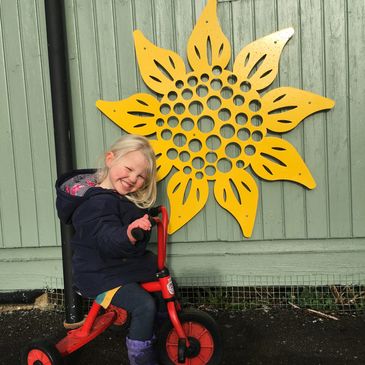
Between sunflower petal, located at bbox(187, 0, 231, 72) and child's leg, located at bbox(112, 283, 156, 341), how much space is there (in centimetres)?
168

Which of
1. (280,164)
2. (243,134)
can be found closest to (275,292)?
(280,164)

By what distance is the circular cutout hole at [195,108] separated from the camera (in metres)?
3.44

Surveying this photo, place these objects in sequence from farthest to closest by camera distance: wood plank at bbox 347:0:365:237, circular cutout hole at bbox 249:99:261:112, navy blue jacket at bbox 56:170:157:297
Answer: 1. circular cutout hole at bbox 249:99:261:112
2. wood plank at bbox 347:0:365:237
3. navy blue jacket at bbox 56:170:157:297

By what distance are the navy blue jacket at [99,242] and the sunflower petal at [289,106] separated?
1.25 meters

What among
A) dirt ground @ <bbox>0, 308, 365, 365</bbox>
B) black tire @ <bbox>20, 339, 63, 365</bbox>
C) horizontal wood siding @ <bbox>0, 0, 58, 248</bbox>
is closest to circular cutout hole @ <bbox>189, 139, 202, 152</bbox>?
horizontal wood siding @ <bbox>0, 0, 58, 248</bbox>

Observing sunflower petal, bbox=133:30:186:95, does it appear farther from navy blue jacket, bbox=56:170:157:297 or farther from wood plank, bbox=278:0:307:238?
navy blue jacket, bbox=56:170:157:297

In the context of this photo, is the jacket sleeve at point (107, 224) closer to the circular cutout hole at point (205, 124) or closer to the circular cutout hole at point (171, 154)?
the circular cutout hole at point (171, 154)

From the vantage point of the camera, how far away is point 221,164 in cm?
346

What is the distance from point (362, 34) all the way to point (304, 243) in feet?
5.10

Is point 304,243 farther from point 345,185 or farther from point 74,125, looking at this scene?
point 74,125

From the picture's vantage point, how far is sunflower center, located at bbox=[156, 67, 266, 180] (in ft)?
11.1

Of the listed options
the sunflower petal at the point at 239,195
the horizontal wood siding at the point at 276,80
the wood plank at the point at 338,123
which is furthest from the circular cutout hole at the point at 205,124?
the wood plank at the point at 338,123

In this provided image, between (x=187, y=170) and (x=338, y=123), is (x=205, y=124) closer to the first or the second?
(x=187, y=170)

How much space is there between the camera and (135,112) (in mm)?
3480
